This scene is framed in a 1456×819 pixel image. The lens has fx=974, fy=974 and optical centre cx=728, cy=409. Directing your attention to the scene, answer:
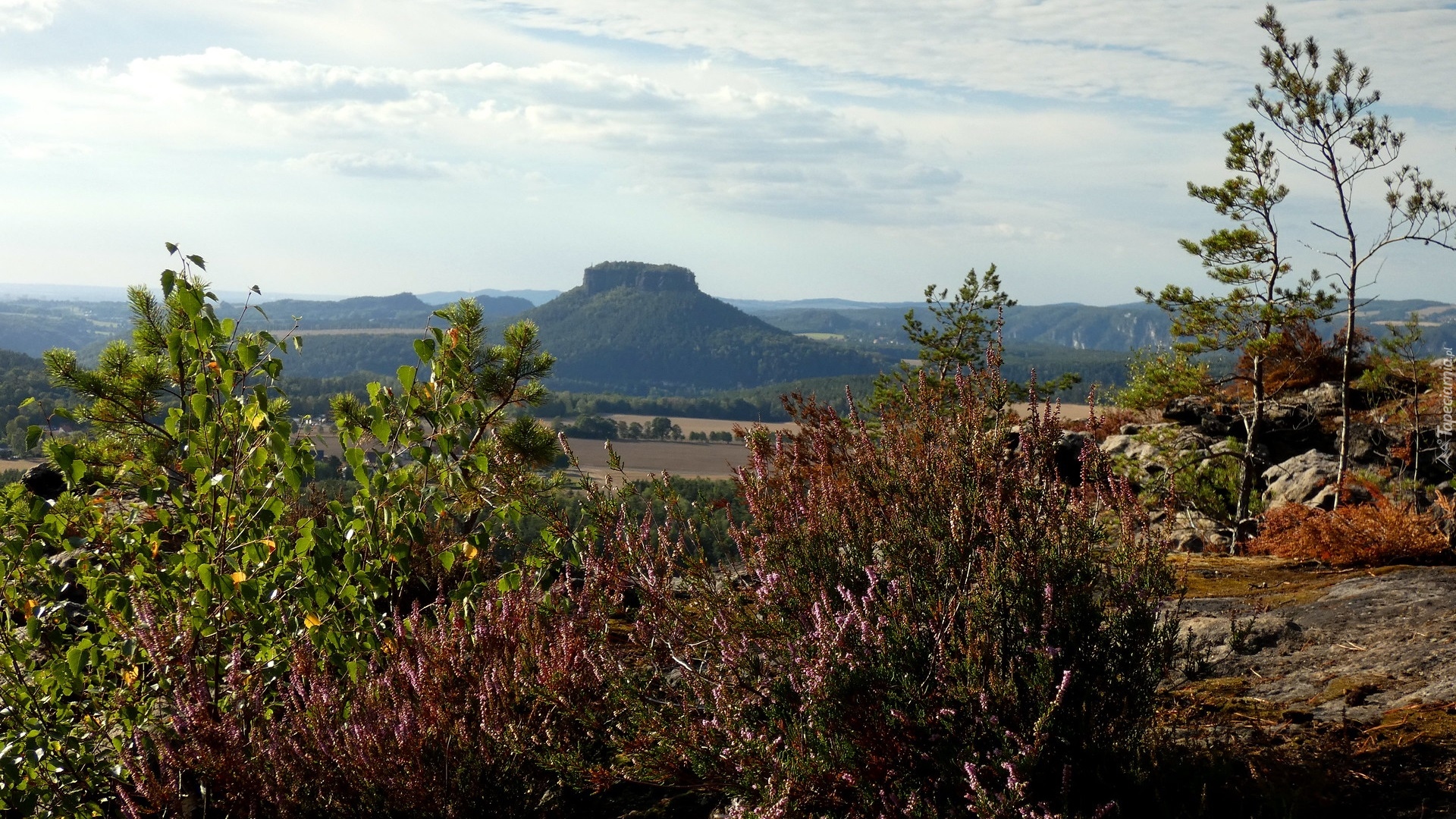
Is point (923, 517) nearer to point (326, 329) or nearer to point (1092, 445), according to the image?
point (1092, 445)

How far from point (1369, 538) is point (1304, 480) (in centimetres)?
384

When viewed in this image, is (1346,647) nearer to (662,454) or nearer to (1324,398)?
(1324,398)

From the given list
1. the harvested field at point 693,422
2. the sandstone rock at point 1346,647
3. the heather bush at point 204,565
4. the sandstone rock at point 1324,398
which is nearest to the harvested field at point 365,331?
the harvested field at point 693,422

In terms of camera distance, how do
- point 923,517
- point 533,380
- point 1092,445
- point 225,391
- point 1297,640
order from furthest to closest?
point 533,380 → point 1297,640 → point 1092,445 → point 225,391 → point 923,517

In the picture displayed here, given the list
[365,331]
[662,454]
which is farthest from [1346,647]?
[365,331]

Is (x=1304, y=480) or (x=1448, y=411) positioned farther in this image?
(x=1304, y=480)

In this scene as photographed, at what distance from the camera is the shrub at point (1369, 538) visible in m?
5.89

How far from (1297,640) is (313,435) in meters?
4.12

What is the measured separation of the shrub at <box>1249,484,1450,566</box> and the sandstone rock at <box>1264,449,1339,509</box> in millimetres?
2283

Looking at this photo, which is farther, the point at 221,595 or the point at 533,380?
the point at 533,380

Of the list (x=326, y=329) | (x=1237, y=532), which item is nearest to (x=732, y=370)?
(x=326, y=329)

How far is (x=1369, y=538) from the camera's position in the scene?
596 centimetres

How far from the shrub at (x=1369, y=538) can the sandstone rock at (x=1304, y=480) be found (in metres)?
2.28

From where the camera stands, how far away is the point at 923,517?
114 inches
